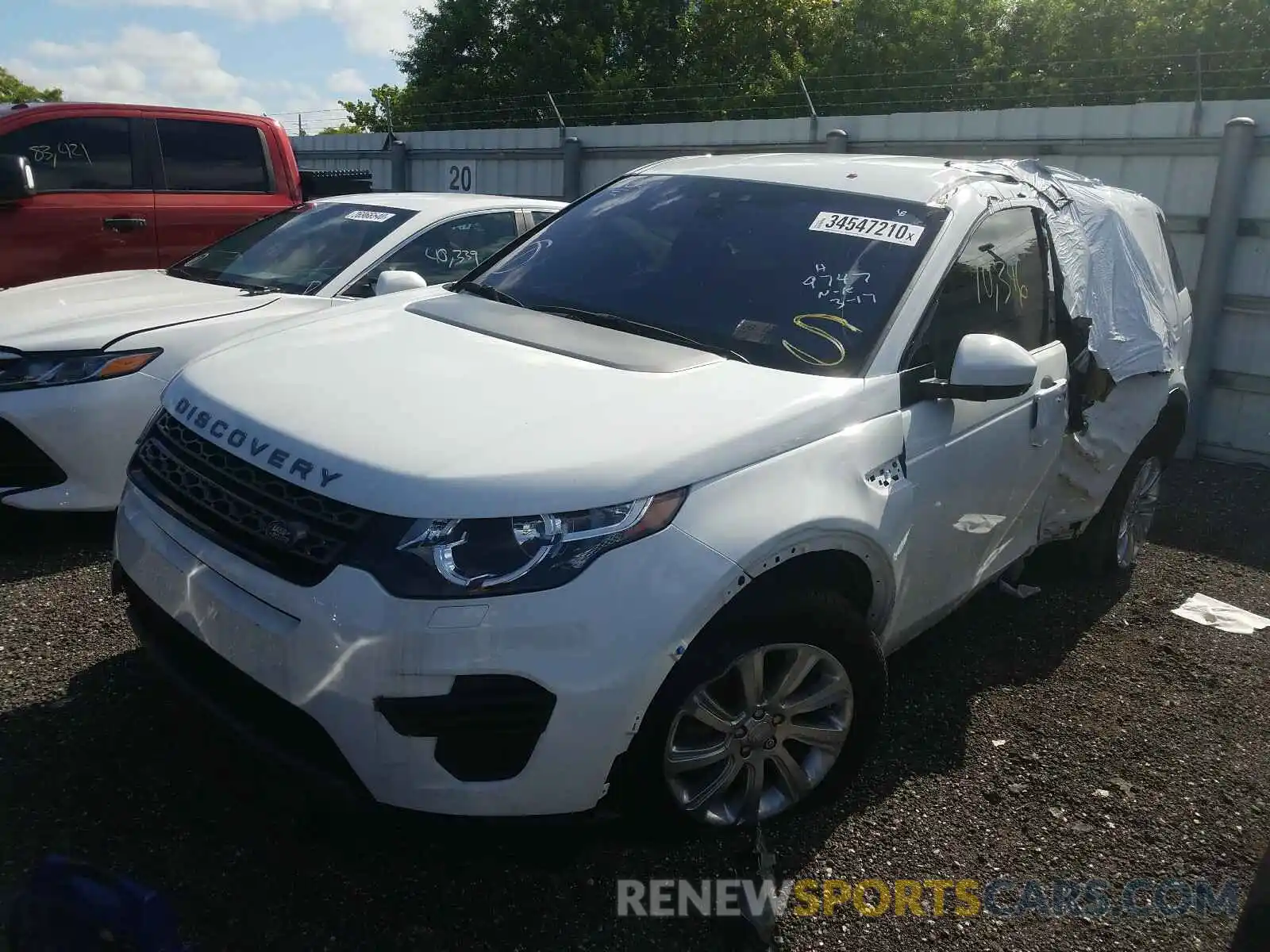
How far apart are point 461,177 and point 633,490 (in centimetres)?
1016

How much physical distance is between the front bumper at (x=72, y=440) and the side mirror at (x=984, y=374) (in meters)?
2.79

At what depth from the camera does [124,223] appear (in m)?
6.21

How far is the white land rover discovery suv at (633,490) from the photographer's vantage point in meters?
2.08

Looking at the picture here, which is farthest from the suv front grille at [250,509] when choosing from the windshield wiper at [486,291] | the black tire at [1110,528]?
the black tire at [1110,528]

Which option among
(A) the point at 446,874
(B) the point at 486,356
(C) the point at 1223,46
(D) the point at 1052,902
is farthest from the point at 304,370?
(C) the point at 1223,46

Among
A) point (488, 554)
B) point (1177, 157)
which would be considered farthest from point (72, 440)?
point (1177, 157)

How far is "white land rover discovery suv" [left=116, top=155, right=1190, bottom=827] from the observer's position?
81.9 inches

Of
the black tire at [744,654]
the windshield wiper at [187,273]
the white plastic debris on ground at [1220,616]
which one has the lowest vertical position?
the white plastic debris on ground at [1220,616]

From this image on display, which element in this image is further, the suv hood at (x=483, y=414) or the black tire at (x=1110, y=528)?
the black tire at (x=1110, y=528)

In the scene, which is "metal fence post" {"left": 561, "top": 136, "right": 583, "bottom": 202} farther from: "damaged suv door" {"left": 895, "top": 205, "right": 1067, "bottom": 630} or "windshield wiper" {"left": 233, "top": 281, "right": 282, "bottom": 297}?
"damaged suv door" {"left": 895, "top": 205, "right": 1067, "bottom": 630}

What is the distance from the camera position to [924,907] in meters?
2.50

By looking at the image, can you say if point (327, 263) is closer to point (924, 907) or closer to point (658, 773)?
point (658, 773)

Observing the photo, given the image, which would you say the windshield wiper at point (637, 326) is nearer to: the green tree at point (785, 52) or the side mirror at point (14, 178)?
the side mirror at point (14, 178)

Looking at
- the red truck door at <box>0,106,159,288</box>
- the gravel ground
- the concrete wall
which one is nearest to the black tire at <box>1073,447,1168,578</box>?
the gravel ground
